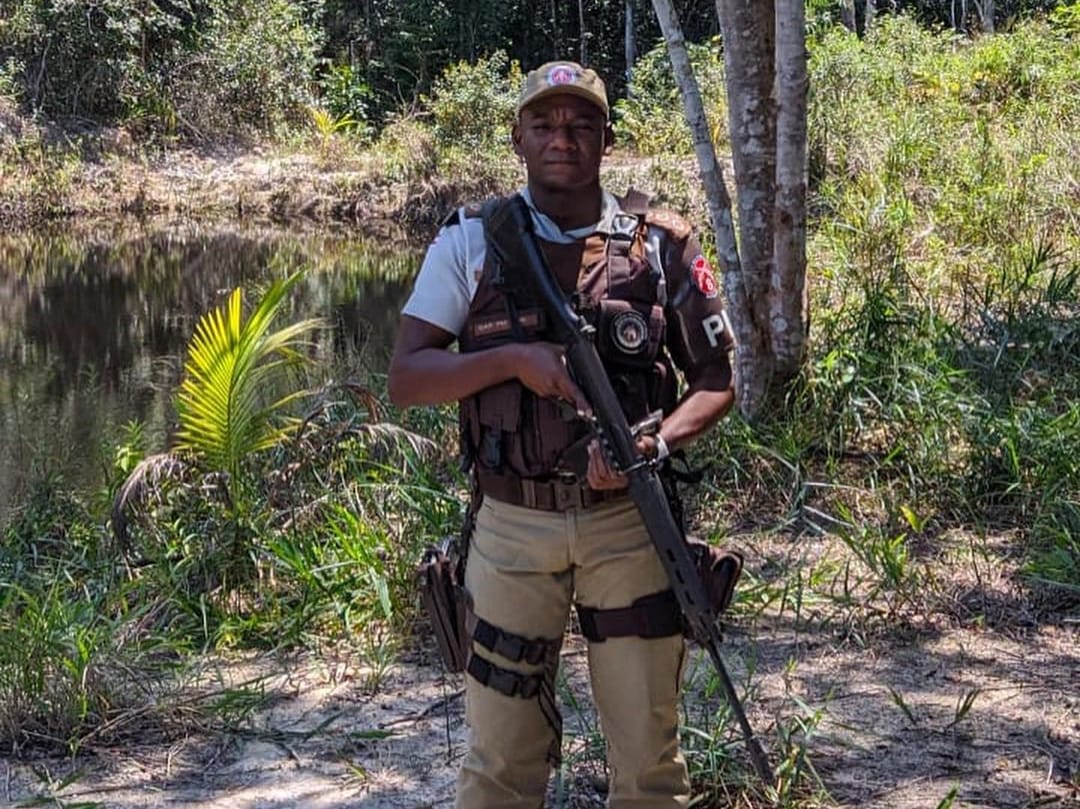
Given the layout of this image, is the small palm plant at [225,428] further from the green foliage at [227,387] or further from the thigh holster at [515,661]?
the thigh holster at [515,661]

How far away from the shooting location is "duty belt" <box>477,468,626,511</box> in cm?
233

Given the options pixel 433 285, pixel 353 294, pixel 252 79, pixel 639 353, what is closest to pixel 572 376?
pixel 639 353

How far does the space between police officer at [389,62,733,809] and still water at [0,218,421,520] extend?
4979 millimetres

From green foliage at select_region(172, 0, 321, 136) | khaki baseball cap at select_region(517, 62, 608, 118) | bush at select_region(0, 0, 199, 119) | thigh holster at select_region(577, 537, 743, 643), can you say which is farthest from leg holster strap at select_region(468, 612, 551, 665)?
green foliage at select_region(172, 0, 321, 136)

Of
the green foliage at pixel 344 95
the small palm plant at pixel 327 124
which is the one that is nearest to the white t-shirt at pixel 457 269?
the small palm plant at pixel 327 124

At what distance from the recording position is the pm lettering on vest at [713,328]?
7.86ft

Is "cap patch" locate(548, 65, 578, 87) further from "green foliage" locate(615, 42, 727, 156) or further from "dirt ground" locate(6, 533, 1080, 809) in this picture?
"green foliage" locate(615, 42, 727, 156)

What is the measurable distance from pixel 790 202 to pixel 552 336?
9.96 ft

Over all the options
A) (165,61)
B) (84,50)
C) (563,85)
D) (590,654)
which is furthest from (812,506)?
(165,61)

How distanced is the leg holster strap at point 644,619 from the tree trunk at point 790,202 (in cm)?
299

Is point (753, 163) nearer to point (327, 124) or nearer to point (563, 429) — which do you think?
point (563, 429)

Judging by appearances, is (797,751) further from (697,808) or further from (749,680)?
(749,680)

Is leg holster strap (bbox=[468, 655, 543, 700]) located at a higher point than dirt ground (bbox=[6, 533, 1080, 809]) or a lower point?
higher

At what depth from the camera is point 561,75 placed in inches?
90.6
